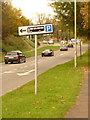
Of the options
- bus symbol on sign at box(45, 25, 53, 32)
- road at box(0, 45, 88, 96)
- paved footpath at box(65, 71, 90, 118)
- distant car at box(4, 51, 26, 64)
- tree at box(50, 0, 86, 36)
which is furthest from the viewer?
distant car at box(4, 51, 26, 64)

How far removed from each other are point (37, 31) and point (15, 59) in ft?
80.8

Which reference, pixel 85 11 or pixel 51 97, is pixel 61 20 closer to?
pixel 85 11

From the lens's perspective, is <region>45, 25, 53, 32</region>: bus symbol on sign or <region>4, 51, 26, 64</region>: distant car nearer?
<region>45, 25, 53, 32</region>: bus symbol on sign

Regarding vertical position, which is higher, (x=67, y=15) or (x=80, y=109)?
(x=67, y=15)

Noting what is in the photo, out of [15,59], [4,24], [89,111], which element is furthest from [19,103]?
[4,24]

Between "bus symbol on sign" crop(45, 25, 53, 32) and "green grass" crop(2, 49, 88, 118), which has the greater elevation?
"bus symbol on sign" crop(45, 25, 53, 32)

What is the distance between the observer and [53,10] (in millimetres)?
31547

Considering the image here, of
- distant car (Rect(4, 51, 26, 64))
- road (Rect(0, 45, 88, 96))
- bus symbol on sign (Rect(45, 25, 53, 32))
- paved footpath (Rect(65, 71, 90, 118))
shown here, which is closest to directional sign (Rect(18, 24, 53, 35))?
bus symbol on sign (Rect(45, 25, 53, 32))

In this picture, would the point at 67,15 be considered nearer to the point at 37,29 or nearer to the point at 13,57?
the point at 13,57

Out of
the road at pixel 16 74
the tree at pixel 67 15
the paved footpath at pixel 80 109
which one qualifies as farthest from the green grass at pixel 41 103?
the tree at pixel 67 15

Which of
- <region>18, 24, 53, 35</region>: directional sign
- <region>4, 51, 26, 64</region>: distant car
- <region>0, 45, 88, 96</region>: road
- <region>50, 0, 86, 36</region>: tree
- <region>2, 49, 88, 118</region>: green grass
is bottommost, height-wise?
<region>0, 45, 88, 96</region>: road

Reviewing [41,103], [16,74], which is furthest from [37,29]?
[16,74]

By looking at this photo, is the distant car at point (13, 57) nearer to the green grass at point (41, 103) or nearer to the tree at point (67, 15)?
the tree at point (67, 15)

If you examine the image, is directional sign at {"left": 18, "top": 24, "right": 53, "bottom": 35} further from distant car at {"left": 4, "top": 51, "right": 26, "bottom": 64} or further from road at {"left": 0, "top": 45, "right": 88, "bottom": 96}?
distant car at {"left": 4, "top": 51, "right": 26, "bottom": 64}
